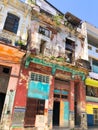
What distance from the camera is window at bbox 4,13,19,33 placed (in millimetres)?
11873

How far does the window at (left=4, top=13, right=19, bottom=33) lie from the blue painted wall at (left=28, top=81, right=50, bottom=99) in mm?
4905

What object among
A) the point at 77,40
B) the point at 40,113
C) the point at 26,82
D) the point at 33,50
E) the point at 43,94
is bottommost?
the point at 40,113

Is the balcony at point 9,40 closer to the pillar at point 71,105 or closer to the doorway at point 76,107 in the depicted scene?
the pillar at point 71,105

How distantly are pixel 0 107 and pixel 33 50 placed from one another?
5.42m

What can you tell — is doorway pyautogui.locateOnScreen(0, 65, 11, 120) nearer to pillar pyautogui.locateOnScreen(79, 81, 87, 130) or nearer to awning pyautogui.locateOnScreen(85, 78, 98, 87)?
pillar pyautogui.locateOnScreen(79, 81, 87, 130)

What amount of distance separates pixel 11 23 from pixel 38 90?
20.6 feet

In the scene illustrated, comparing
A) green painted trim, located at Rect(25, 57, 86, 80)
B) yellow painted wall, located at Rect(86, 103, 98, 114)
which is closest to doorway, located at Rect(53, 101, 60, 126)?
green painted trim, located at Rect(25, 57, 86, 80)

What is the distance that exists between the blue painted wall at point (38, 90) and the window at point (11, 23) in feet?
16.1

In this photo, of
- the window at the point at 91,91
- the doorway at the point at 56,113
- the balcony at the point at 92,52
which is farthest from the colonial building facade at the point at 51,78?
the window at the point at 91,91

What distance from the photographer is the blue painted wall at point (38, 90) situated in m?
11.2

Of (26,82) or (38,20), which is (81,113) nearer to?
(26,82)

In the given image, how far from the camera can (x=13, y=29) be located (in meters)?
12.1

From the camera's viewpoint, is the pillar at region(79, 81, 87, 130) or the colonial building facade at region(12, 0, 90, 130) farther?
the pillar at region(79, 81, 87, 130)

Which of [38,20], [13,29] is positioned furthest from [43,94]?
[38,20]
